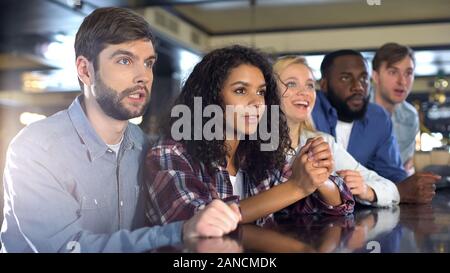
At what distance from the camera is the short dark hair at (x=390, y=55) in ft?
4.31

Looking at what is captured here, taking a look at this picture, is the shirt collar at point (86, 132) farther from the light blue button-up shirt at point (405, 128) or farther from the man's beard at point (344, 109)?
the light blue button-up shirt at point (405, 128)

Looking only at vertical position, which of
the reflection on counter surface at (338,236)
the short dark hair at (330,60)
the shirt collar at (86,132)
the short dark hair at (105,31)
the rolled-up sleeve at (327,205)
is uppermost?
the short dark hair at (330,60)

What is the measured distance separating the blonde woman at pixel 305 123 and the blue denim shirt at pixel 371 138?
0.10 meters

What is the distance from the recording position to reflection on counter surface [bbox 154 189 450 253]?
0.52 metres

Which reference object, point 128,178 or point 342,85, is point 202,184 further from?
point 342,85

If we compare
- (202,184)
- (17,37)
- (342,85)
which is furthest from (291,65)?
(17,37)

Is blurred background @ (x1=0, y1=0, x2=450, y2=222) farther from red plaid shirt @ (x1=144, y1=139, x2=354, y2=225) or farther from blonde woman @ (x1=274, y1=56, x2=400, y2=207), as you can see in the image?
red plaid shirt @ (x1=144, y1=139, x2=354, y2=225)

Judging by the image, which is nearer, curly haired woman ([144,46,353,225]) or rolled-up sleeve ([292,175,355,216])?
curly haired woman ([144,46,353,225])

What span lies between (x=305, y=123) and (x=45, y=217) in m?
0.53

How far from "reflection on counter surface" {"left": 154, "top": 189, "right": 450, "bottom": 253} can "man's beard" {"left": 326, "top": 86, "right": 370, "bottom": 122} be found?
0.33 metres

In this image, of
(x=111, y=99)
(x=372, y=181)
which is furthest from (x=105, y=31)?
(x=372, y=181)

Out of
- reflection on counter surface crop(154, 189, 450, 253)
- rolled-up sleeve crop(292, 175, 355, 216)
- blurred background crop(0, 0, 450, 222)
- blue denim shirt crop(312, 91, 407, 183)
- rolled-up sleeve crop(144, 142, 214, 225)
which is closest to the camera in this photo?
reflection on counter surface crop(154, 189, 450, 253)

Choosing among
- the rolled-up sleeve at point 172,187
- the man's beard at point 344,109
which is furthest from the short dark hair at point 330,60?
the rolled-up sleeve at point 172,187

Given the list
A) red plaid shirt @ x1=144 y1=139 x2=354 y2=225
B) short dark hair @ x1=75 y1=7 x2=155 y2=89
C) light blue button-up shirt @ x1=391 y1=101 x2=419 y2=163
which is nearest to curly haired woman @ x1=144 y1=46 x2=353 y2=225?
red plaid shirt @ x1=144 y1=139 x2=354 y2=225
